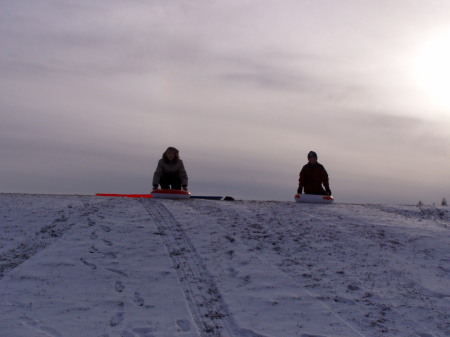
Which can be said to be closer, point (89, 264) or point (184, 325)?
point (184, 325)

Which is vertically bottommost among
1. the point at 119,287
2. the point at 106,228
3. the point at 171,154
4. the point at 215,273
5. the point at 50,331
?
the point at 50,331

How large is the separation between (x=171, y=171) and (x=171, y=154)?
22.0 inches

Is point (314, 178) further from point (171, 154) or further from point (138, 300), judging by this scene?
point (138, 300)

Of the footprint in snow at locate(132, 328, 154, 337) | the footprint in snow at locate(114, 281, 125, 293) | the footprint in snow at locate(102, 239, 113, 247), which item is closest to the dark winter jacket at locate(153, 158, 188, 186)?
the footprint in snow at locate(102, 239, 113, 247)

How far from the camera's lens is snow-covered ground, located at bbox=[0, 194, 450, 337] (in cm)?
755

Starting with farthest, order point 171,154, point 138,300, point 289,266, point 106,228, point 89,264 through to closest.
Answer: point 171,154 < point 106,228 < point 289,266 < point 89,264 < point 138,300

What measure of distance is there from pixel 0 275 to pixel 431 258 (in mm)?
8210

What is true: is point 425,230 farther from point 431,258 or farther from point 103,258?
point 103,258

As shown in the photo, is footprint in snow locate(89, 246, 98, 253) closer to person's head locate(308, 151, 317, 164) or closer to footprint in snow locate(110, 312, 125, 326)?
footprint in snow locate(110, 312, 125, 326)

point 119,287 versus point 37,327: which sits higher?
point 119,287

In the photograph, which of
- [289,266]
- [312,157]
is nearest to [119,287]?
[289,266]

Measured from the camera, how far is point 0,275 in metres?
9.06

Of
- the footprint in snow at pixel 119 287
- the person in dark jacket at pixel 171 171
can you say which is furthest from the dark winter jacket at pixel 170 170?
the footprint in snow at pixel 119 287

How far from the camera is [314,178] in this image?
18547mm
